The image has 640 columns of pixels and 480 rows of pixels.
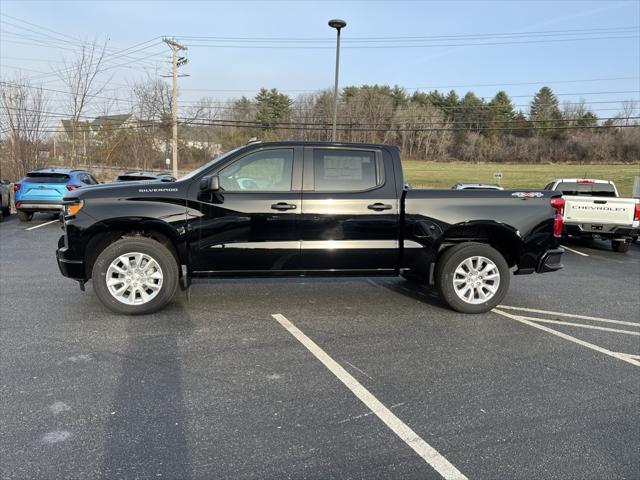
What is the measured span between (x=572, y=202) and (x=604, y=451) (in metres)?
8.89

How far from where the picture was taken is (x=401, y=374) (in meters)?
3.88

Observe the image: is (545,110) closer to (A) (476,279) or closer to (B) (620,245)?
(B) (620,245)

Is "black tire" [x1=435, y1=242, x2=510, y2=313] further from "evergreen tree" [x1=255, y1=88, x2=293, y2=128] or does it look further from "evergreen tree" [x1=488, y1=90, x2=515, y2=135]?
"evergreen tree" [x1=488, y1=90, x2=515, y2=135]

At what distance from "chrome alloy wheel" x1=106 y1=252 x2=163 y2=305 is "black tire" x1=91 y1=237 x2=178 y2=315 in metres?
0.04

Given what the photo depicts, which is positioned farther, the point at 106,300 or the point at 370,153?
the point at 370,153

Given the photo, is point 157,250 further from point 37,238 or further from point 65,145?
point 65,145

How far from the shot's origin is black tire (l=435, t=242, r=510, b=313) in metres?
5.57

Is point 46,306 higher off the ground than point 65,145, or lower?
lower

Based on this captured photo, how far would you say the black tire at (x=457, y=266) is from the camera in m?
5.57

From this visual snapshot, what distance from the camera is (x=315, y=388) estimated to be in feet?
11.7

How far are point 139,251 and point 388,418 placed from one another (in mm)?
3315

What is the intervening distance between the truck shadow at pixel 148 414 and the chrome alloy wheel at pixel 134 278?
55cm

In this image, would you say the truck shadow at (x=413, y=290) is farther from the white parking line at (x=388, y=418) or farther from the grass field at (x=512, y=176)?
the grass field at (x=512, y=176)

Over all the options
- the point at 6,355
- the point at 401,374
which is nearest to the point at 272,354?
the point at 401,374
